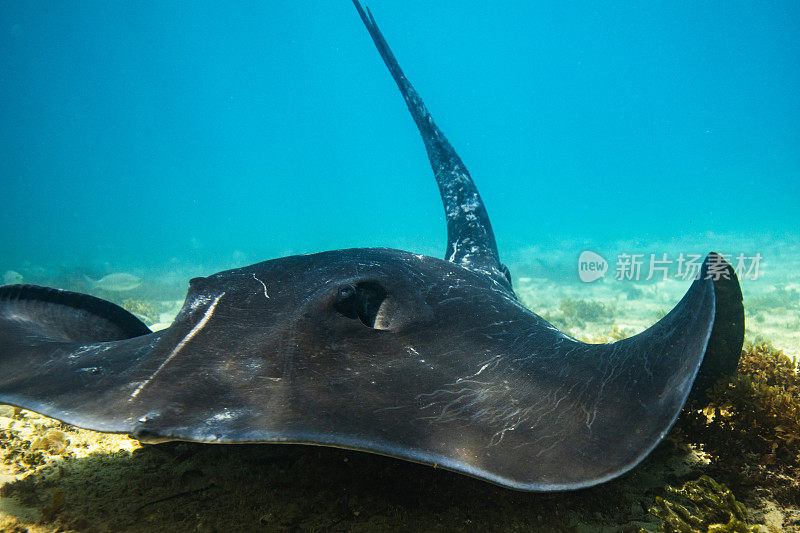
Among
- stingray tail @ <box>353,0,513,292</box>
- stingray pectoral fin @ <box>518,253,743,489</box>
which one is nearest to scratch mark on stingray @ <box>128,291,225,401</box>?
stingray pectoral fin @ <box>518,253,743,489</box>

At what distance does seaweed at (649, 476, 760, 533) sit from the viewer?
1.58 m

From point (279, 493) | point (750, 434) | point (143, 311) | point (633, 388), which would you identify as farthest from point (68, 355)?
point (143, 311)

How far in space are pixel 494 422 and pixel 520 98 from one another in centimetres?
16761

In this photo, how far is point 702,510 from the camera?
1.71 m

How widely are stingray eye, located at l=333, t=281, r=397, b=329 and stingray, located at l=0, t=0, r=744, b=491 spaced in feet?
0.04

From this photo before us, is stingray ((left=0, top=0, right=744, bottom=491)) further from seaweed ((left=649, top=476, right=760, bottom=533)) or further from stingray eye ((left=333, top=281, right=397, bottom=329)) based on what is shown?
seaweed ((left=649, top=476, right=760, bottom=533))

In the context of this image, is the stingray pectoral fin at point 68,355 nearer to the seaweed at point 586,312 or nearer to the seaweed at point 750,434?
the seaweed at point 750,434

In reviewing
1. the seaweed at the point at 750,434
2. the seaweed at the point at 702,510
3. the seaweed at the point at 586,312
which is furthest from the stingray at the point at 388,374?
the seaweed at the point at 586,312

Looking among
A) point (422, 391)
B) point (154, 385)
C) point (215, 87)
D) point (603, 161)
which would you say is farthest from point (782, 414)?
point (215, 87)

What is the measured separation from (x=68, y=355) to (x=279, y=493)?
1381 mm

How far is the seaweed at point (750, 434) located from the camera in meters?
1.88

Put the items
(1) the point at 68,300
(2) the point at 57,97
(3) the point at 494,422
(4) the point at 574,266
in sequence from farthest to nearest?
1. (2) the point at 57,97
2. (4) the point at 574,266
3. (1) the point at 68,300
4. (3) the point at 494,422

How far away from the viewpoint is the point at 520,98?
145375 millimetres

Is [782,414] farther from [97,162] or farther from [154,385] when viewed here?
[97,162]
